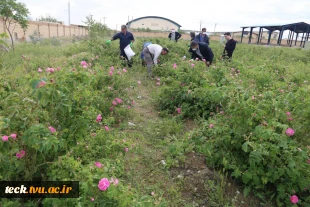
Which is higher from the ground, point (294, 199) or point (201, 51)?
point (201, 51)

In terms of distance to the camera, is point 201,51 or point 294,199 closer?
point 294,199

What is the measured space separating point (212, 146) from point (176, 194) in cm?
66

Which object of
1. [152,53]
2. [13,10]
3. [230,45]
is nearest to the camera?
[152,53]

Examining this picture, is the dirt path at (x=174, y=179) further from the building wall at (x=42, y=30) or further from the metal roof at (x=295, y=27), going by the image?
the metal roof at (x=295, y=27)

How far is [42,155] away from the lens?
175 centimetres

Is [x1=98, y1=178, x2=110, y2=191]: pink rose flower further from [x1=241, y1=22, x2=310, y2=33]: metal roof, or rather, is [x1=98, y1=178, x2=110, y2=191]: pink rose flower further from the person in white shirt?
[x1=241, y1=22, x2=310, y2=33]: metal roof

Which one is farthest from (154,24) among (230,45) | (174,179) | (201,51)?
(174,179)

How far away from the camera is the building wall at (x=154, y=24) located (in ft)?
207

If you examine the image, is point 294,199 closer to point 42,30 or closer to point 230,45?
point 230,45

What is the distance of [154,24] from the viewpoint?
6450 centimetres

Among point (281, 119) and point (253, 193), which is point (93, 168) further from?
point (281, 119)

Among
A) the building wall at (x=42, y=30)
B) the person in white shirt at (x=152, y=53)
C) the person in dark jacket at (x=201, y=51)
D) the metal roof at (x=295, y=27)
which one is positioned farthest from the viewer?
the metal roof at (x=295, y=27)

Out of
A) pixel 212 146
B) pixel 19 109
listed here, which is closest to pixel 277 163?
pixel 212 146

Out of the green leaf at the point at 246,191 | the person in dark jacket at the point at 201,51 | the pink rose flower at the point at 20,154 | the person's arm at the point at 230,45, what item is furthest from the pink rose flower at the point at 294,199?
the person's arm at the point at 230,45
